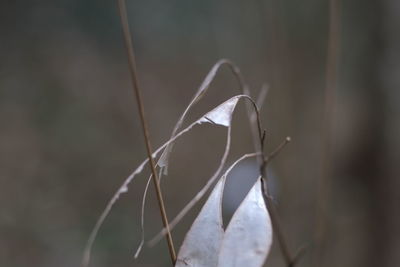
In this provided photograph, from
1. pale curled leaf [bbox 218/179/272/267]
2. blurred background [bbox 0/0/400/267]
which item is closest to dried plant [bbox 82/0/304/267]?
pale curled leaf [bbox 218/179/272/267]

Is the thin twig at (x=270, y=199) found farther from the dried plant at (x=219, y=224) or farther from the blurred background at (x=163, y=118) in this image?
the blurred background at (x=163, y=118)

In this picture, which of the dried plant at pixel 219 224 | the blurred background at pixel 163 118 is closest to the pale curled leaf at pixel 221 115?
the dried plant at pixel 219 224

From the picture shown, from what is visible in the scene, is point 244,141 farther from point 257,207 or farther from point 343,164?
point 257,207

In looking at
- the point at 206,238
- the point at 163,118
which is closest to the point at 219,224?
the point at 206,238

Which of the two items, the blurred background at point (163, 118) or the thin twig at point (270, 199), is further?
the blurred background at point (163, 118)

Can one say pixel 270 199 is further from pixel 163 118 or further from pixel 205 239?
pixel 163 118

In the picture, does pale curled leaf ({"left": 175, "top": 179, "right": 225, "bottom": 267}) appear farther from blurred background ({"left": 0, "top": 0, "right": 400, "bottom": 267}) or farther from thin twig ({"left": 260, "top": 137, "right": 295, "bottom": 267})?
blurred background ({"left": 0, "top": 0, "right": 400, "bottom": 267})
